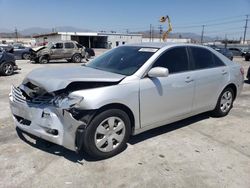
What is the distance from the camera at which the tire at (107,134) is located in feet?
10.3

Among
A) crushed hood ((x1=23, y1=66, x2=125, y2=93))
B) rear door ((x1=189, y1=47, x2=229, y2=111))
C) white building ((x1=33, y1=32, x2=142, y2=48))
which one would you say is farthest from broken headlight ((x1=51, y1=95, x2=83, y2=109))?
white building ((x1=33, y1=32, x2=142, y2=48))

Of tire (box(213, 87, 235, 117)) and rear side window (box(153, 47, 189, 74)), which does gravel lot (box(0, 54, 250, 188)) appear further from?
rear side window (box(153, 47, 189, 74))

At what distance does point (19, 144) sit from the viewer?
381cm

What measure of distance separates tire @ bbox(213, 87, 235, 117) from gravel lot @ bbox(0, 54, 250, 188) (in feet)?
2.31

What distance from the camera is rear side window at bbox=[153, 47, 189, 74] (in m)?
3.92

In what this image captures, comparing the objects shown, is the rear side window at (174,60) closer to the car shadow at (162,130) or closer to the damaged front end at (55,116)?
the car shadow at (162,130)

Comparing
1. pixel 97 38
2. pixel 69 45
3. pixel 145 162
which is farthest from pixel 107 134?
pixel 97 38

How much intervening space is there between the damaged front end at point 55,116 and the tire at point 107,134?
132 mm

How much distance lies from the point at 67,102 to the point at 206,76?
9.12 ft

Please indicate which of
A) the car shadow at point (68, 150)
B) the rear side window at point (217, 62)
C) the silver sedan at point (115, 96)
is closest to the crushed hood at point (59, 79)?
the silver sedan at point (115, 96)

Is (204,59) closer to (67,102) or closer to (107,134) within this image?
(107,134)

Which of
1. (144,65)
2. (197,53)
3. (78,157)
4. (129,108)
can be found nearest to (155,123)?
(129,108)

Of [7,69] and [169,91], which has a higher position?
[169,91]

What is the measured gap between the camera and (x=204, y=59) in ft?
15.3
